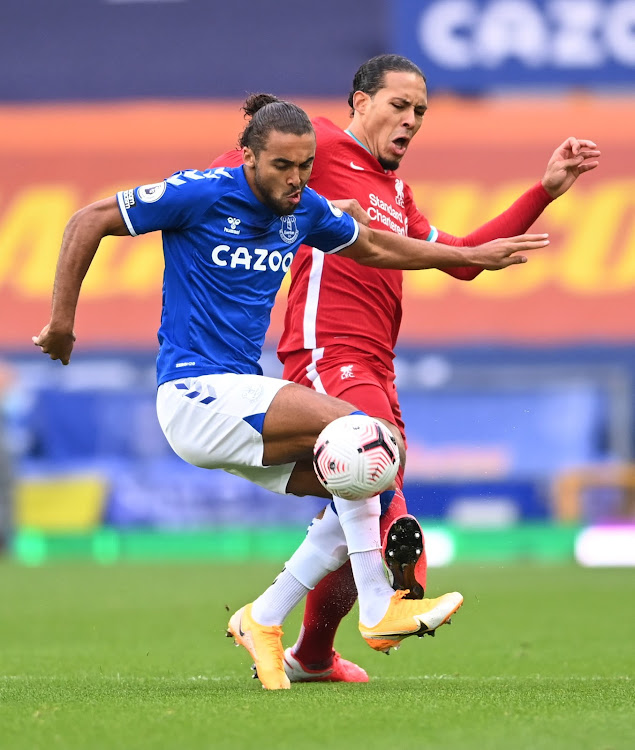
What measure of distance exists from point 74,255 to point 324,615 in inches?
76.1

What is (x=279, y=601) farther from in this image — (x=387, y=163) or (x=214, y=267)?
(x=387, y=163)

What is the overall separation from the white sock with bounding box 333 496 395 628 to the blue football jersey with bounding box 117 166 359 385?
0.67 metres

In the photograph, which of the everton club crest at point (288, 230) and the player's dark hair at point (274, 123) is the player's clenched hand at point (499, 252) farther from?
the player's dark hair at point (274, 123)

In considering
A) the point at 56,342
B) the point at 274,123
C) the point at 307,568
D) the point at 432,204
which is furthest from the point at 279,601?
the point at 432,204

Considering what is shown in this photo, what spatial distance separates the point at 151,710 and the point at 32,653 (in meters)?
A: 2.90

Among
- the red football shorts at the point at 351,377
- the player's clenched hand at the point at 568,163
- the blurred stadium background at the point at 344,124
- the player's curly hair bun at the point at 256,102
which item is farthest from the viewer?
the blurred stadium background at the point at 344,124

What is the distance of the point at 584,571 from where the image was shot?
14516 mm

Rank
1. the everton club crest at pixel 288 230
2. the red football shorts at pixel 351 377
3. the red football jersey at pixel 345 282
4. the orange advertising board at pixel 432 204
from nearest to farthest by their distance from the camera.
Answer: the everton club crest at pixel 288 230 < the red football shorts at pixel 351 377 < the red football jersey at pixel 345 282 < the orange advertising board at pixel 432 204

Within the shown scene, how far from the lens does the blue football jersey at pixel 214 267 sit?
5176mm

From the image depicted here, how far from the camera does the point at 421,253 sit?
5602mm

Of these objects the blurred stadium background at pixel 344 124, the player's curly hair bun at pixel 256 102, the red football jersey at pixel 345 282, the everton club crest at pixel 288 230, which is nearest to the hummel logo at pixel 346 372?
the red football jersey at pixel 345 282

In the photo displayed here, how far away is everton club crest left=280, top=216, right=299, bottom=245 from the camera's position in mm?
5352

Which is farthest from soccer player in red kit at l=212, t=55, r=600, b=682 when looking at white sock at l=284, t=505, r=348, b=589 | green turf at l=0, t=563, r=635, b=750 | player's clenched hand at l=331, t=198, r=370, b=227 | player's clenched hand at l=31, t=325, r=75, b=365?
player's clenched hand at l=31, t=325, r=75, b=365

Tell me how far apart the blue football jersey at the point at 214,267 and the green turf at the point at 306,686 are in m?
1.25
